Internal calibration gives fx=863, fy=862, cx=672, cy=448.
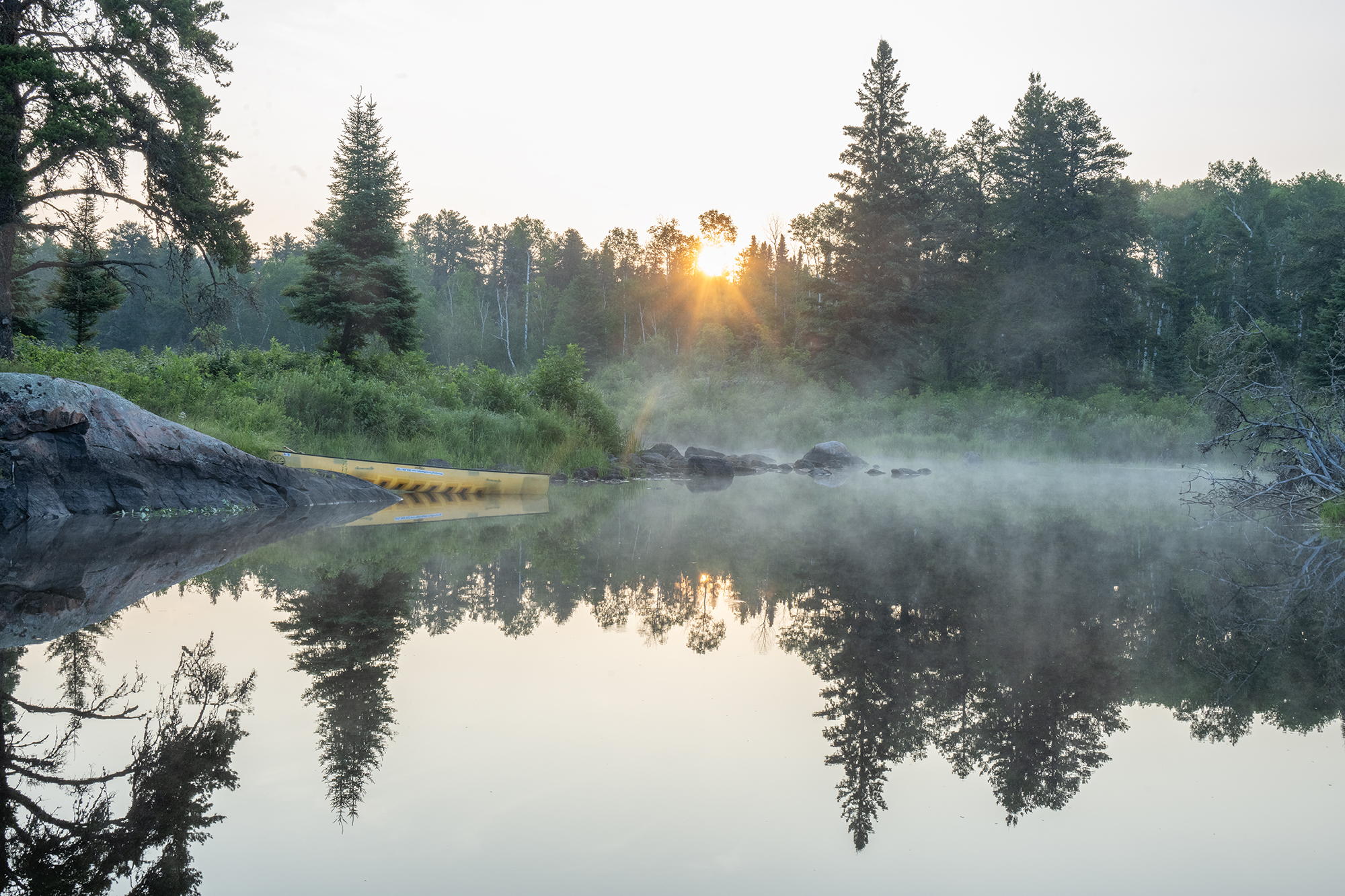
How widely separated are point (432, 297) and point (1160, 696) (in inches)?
3069

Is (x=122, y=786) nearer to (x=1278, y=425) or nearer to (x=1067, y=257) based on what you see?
(x=1278, y=425)

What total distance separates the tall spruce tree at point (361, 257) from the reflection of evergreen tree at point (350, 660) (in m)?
19.4

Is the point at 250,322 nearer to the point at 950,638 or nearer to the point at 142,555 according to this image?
the point at 142,555

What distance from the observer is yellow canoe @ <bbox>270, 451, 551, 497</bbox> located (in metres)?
14.3

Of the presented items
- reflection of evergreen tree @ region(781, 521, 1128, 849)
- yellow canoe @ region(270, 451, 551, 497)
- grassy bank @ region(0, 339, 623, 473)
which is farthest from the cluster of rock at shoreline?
reflection of evergreen tree @ region(781, 521, 1128, 849)

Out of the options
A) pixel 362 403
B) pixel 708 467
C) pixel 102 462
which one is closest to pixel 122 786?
pixel 102 462

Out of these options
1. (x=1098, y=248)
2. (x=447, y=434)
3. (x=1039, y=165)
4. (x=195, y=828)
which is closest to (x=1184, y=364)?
(x=1098, y=248)

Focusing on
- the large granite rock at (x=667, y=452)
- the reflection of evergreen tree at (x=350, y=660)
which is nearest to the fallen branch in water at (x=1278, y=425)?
the reflection of evergreen tree at (x=350, y=660)

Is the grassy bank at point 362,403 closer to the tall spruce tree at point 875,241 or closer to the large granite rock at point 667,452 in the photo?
the large granite rock at point 667,452

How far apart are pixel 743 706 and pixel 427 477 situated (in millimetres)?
11965

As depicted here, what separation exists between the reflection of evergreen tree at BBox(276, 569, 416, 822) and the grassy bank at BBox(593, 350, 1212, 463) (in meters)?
23.5

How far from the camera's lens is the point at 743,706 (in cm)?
449

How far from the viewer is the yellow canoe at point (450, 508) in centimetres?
1225

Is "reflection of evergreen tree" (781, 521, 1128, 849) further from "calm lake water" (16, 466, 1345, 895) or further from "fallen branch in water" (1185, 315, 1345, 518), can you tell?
"fallen branch in water" (1185, 315, 1345, 518)
